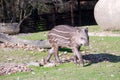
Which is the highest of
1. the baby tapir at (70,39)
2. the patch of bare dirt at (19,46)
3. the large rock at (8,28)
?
the baby tapir at (70,39)

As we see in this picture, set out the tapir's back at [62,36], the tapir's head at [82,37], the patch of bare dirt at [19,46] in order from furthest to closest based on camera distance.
Answer: 1. the patch of bare dirt at [19,46]
2. the tapir's back at [62,36]
3. the tapir's head at [82,37]

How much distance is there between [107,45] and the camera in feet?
55.1

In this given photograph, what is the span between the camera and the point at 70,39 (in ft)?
42.1

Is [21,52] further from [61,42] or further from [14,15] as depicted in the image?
[14,15]

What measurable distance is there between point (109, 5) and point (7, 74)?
401 inches

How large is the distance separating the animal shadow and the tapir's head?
1.01 metres

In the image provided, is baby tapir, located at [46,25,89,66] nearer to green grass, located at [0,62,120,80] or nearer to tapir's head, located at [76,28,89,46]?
tapir's head, located at [76,28,89,46]

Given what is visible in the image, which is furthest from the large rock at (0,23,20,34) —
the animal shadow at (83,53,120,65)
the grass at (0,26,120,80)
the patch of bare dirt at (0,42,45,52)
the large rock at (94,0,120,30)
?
the animal shadow at (83,53,120,65)

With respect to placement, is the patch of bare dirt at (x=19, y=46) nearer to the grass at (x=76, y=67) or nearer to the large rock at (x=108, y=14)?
the grass at (x=76, y=67)

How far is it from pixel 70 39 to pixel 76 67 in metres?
0.88

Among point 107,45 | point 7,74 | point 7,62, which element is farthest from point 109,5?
point 7,74

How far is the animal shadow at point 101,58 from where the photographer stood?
13.5 meters

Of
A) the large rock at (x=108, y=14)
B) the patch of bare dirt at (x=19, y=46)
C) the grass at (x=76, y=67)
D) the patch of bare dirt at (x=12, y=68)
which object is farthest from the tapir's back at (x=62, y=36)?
the large rock at (x=108, y=14)

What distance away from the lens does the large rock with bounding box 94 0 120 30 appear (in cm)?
2092
